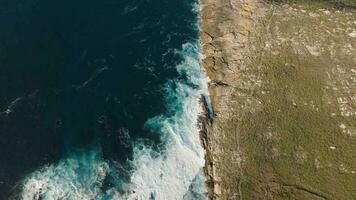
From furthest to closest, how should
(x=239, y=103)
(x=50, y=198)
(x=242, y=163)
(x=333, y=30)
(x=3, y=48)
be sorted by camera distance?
(x=333, y=30), (x=3, y=48), (x=239, y=103), (x=242, y=163), (x=50, y=198)

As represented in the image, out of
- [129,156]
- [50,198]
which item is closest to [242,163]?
[129,156]

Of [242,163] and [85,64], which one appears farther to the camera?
[85,64]

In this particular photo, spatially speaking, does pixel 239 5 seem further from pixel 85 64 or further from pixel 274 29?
pixel 85 64

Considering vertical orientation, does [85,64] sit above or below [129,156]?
above

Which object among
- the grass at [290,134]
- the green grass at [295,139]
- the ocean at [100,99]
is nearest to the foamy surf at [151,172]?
the ocean at [100,99]

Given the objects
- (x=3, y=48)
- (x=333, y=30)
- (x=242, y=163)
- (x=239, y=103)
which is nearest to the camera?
(x=242, y=163)

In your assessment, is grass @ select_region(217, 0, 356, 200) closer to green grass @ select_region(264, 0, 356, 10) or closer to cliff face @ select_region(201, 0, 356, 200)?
cliff face @ select_region(201, 0, 356, 200)
